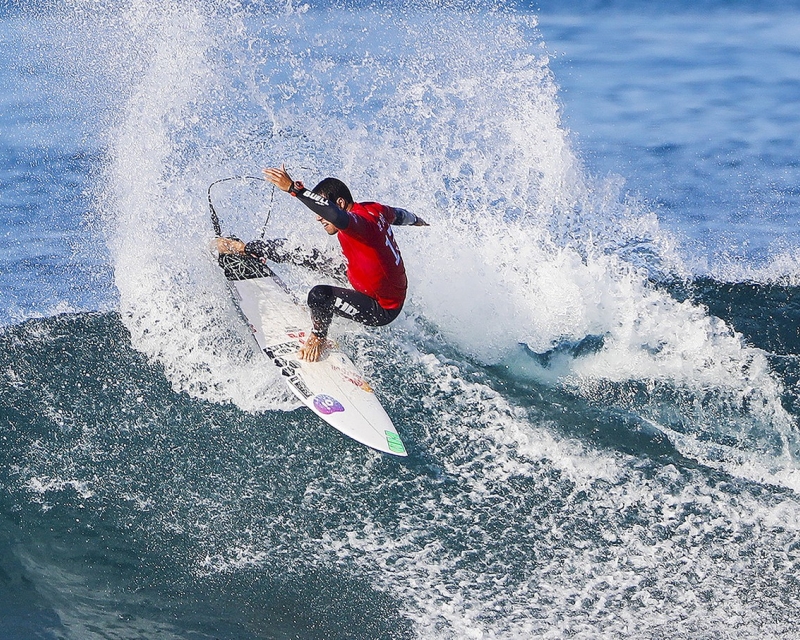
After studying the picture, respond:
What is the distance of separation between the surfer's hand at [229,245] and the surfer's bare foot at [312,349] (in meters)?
1.55

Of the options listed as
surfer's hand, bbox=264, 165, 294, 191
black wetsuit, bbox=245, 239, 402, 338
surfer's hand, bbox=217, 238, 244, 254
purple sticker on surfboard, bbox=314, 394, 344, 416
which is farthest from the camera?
surfer's hand, bbox=217, 238, 244, 254

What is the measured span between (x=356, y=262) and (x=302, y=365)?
124 cm

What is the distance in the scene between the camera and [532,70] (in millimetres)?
13000

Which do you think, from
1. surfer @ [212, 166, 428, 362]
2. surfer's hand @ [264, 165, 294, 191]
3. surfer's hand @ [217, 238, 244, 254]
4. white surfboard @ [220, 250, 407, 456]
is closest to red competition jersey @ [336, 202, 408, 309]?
surfer @ [212, 166, 428, 362]

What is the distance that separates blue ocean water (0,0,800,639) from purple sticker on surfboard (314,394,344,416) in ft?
1.20

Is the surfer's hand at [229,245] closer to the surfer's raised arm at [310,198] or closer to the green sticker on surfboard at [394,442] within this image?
the surfer's raised arm at [310,198]

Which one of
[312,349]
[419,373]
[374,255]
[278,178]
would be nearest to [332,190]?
[278,178]

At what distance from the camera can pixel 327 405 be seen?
9008mm

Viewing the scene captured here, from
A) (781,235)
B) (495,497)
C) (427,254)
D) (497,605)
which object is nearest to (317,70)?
(427,254)

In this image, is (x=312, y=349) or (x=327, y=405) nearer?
(x=327, y=405)

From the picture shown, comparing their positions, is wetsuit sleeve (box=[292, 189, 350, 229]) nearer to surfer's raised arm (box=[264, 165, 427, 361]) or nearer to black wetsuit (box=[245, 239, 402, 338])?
surfer's raised arm (box=[264, 165, 427, 361])

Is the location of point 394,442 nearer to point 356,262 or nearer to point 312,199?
point 356,262

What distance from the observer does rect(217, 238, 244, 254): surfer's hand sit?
10.3 meters

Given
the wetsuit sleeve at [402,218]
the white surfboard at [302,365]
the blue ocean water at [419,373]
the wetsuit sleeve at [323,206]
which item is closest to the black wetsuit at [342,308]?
the white surfboard at [302,365]
